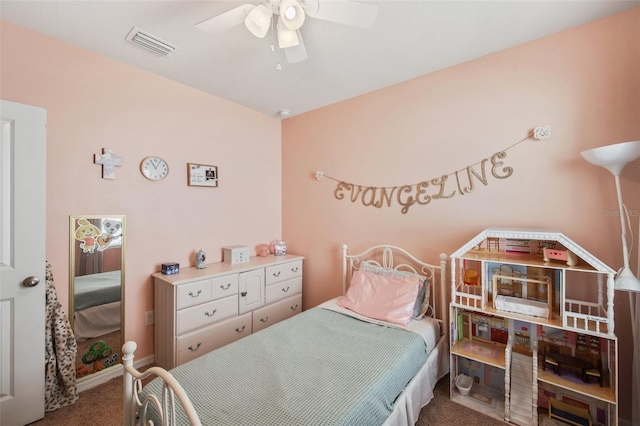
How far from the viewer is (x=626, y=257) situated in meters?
1.51

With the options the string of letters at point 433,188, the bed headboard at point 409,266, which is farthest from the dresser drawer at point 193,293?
the string of letters at point 433,188

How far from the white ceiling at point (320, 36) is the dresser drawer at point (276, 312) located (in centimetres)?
225

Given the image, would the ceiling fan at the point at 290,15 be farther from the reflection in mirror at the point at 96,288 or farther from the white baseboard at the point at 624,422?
the white baseboard at the point at 624,422

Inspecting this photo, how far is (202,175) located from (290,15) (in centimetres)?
184

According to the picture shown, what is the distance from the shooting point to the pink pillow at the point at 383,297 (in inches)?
82.1

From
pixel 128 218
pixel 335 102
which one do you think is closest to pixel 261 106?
pixel 335 102

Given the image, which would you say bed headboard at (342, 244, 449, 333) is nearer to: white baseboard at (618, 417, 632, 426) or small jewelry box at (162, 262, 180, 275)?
white baseboard at (618, 417, 632, 426)

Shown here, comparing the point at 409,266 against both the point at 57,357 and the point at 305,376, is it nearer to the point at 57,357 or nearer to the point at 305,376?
the point at 305,376

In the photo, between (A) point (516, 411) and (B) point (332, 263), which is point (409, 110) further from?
(A) point (516, 411)

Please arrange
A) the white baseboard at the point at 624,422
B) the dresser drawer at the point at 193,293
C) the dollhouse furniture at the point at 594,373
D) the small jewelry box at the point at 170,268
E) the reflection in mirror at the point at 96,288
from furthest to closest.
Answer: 1. the small jewelry box at the point at 170,268
2. the dresser drawer at the point at 193,293
3. the reflection in mirror at the point at 96,288
4. the white baseboard at the point at 624,422
5. the dollhouse furniture at the point at 594,373

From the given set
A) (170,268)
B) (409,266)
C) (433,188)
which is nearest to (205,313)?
(170,268)

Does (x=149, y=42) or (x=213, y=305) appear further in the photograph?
(x=213, y=305)

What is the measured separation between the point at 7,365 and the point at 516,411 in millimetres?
3272

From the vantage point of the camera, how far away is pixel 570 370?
1703 millimetres
